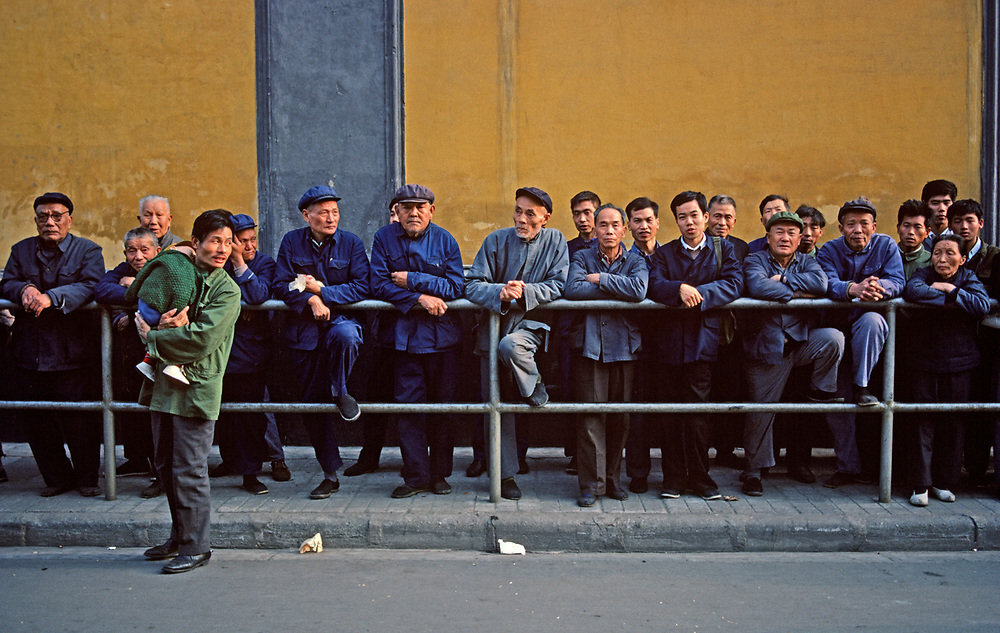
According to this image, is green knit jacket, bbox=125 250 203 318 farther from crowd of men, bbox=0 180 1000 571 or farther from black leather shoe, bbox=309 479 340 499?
black leather shoe, bbox=309 479 340 499

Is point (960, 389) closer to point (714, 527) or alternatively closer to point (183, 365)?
point (714, 527)

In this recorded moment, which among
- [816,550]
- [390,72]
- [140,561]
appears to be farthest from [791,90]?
[140,561]

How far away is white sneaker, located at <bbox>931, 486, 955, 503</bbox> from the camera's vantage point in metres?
5.07

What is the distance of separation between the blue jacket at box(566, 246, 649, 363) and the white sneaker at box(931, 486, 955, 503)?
194 cm

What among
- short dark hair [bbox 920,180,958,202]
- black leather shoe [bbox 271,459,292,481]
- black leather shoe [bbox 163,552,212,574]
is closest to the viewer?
black leather shoe [bbox 163,552,212,574]

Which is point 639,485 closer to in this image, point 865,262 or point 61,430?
point 865,262

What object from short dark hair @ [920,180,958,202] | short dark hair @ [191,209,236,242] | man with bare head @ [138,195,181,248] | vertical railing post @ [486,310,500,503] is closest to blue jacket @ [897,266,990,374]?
short dark hair @ [920,180,958,202]

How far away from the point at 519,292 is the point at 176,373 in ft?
6.11

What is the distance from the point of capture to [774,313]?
5.15 m

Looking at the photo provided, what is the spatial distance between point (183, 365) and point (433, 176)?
3.96 metres

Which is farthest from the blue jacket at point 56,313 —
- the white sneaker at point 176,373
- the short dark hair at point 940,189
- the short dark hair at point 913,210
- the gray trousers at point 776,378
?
the short dark hair at point 940,189

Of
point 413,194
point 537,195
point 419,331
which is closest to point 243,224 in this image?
point 413,194

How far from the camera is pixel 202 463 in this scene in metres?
4.49

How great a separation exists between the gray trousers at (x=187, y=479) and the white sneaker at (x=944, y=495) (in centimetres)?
409
